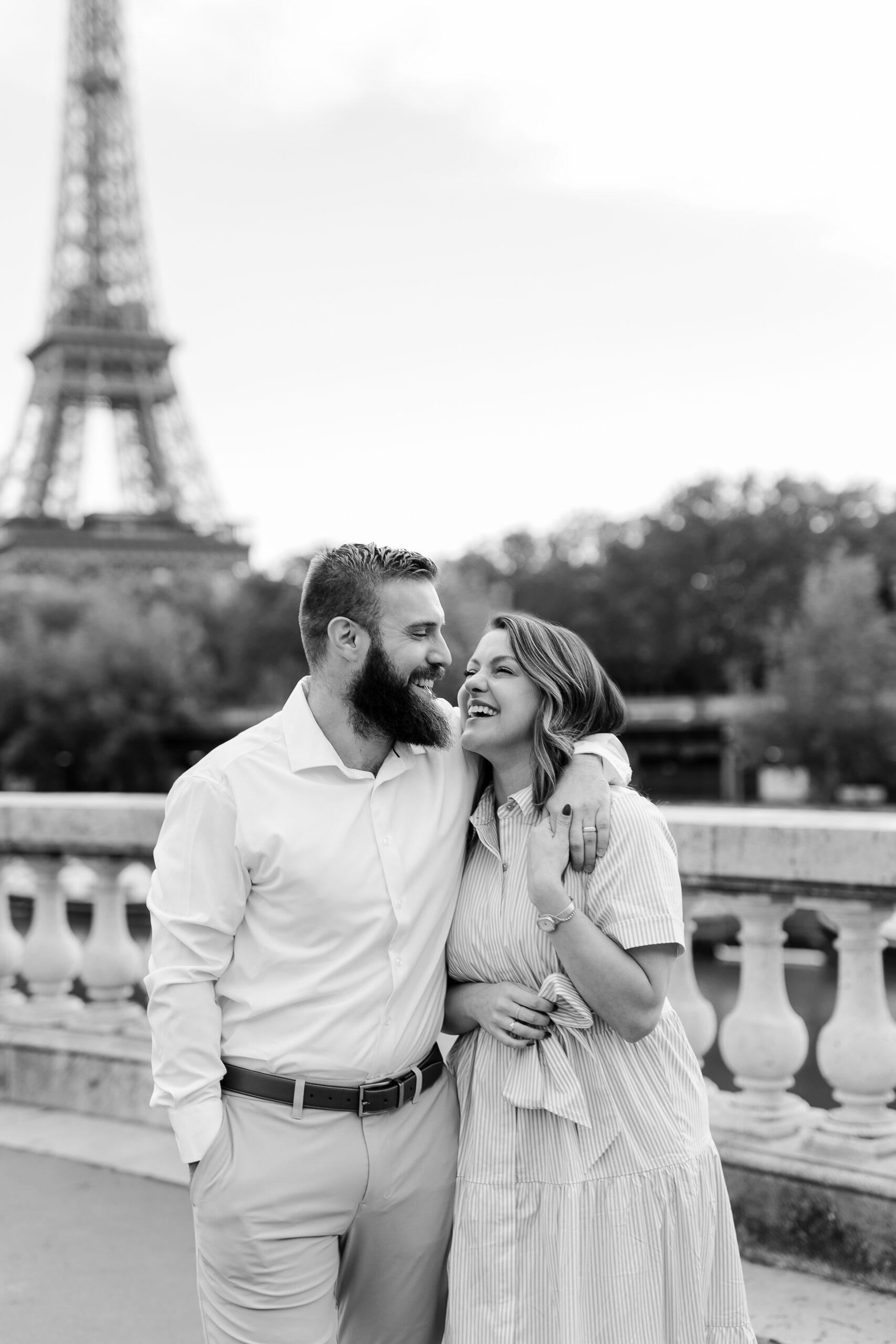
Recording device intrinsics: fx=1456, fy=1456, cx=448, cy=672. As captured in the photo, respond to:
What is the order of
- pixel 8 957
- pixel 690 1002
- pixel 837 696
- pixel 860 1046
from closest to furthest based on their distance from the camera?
pixel 860 1046
pixel 690 1002
pixel 8 957
pixel 837 696

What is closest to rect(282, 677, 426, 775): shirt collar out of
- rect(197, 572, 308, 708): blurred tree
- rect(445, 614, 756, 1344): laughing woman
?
rect(445, 614, 756, 1344): laughing woman

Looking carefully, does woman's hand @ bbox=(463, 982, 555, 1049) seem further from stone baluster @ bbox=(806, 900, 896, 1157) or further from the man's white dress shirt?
stone baluster @ bbox=(806, 900, 896, 1157)

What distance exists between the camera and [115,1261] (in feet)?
11.1

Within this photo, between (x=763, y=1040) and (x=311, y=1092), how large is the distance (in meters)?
1.51

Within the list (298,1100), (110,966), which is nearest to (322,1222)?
(298,1100)

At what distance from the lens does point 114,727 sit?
2005 inches

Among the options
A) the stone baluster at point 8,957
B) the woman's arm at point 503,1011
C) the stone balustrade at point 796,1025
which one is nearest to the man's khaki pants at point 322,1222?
the woman's arm at point 503,1011

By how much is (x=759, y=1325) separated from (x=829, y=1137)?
1.56 feet

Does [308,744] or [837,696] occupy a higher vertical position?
[308,744]

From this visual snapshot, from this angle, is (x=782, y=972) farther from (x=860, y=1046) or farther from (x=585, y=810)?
(x=585, y=810)

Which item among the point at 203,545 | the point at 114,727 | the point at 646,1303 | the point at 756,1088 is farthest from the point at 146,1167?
the point at 203,545

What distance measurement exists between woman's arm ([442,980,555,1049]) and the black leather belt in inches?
6.2

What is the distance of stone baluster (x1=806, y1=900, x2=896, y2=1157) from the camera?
10.6ft

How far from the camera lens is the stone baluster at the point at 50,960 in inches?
179
